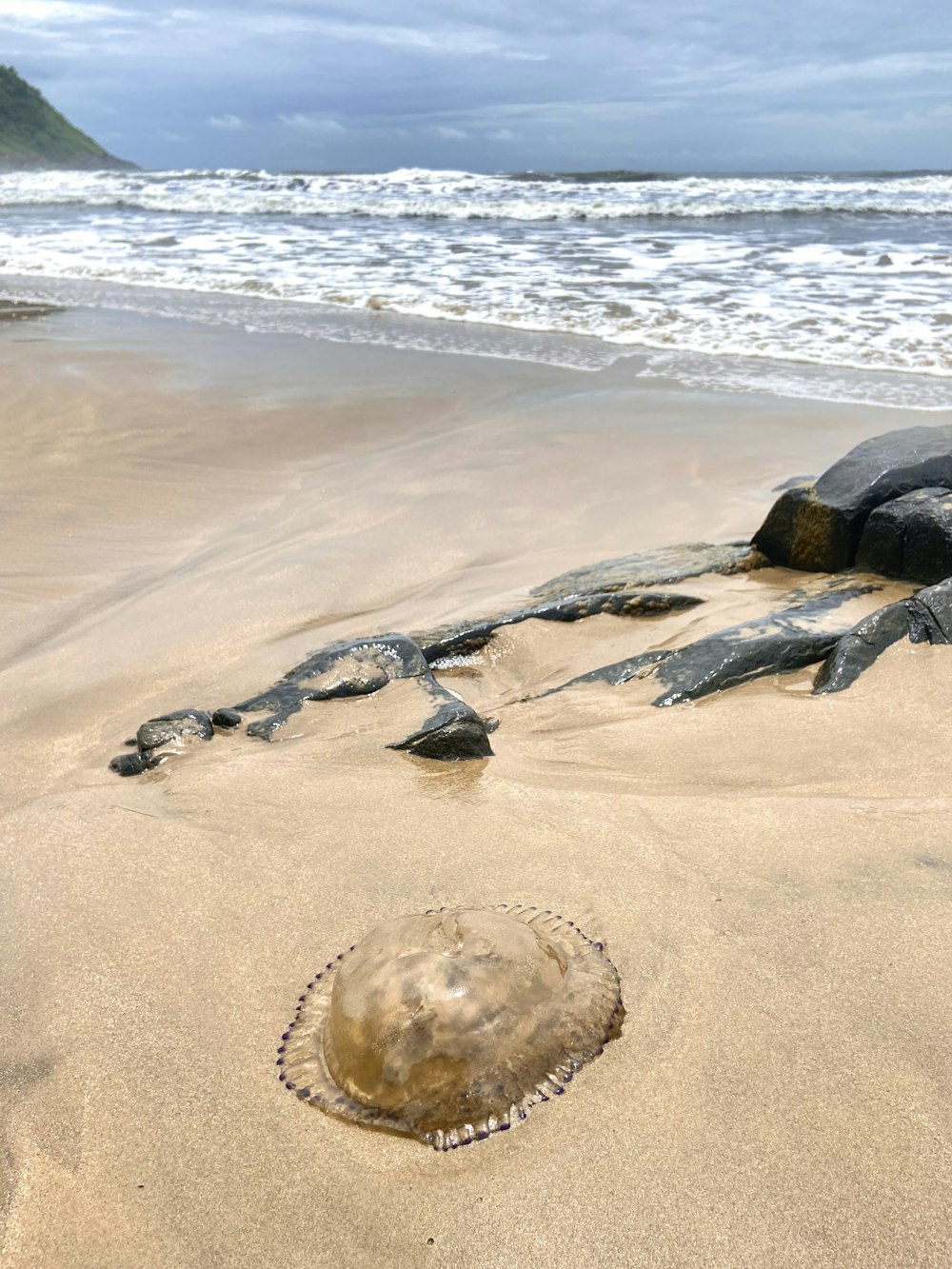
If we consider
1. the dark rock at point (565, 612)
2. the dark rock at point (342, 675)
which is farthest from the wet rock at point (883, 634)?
the dark rock at point (342, 675)

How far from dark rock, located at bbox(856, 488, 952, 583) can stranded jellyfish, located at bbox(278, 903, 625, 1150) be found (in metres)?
2.45

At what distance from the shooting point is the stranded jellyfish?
1506 millimetres

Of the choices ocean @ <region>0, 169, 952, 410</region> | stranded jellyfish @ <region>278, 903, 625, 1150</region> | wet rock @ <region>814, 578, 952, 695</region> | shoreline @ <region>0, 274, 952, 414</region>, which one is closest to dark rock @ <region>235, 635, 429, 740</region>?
wet rock @ <region>814, 578, 952, 695</region>

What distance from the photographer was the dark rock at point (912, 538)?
141 inches

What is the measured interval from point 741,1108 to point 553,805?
0.94 meters

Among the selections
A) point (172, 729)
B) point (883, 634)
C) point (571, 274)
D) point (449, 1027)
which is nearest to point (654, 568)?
point (883, 634)

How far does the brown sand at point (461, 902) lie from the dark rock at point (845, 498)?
0.17m

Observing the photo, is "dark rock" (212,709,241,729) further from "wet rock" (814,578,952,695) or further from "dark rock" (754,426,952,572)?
"dark rock" (754,426,952,572)

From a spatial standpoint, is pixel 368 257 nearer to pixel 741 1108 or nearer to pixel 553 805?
pixel 553 805

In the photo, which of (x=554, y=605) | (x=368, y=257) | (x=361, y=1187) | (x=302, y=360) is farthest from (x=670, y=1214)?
(x=368, y=257)

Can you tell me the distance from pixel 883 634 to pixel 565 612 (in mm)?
1098

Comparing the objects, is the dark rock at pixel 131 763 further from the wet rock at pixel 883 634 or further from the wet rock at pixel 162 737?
the wet rock at pixel 883 634

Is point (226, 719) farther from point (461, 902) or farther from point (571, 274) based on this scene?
point (571, 274)

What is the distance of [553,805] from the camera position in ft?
7.78
